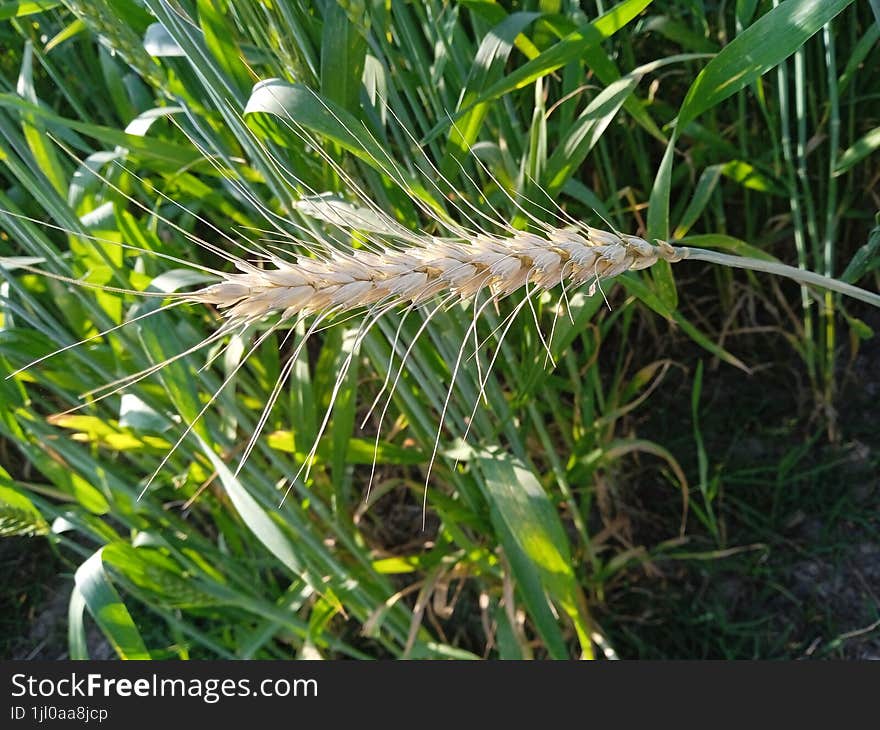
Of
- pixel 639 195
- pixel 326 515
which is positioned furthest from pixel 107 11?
pixel 639 195

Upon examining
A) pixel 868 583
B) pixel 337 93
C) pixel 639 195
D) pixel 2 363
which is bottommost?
pixel 868 583

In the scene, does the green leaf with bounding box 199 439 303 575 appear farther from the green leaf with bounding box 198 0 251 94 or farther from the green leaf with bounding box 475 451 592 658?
the green leaf with bounding box 198 0 251 94

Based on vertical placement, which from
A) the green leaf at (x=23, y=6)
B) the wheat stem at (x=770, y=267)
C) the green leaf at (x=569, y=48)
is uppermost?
the green leaf at (x=23, y=6)

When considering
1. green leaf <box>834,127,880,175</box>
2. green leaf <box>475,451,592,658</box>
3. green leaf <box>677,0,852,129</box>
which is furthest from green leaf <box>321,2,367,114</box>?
green leaf <box>834,127,880,175</box>

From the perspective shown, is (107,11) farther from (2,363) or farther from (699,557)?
(699,557)

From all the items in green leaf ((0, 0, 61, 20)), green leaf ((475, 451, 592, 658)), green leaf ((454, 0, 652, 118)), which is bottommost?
green leaf ((475, 451, 592, 658))

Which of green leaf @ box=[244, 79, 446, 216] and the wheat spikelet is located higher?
green leaf @ box=[244, 79, 446, 216]

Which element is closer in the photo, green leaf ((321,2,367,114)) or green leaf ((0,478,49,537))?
green leaf ((321,2,367,114))

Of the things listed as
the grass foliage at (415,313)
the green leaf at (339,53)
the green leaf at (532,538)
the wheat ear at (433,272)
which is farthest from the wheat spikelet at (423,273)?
the green leaf at (532,538)

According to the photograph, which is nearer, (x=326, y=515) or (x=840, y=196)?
(x=326, y=515)

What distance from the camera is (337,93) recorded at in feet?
2.41

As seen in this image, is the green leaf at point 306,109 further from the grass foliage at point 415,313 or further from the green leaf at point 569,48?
the green leaf at point 569,48

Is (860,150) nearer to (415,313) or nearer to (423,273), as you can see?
(415,313)

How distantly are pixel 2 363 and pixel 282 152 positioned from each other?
369mm
